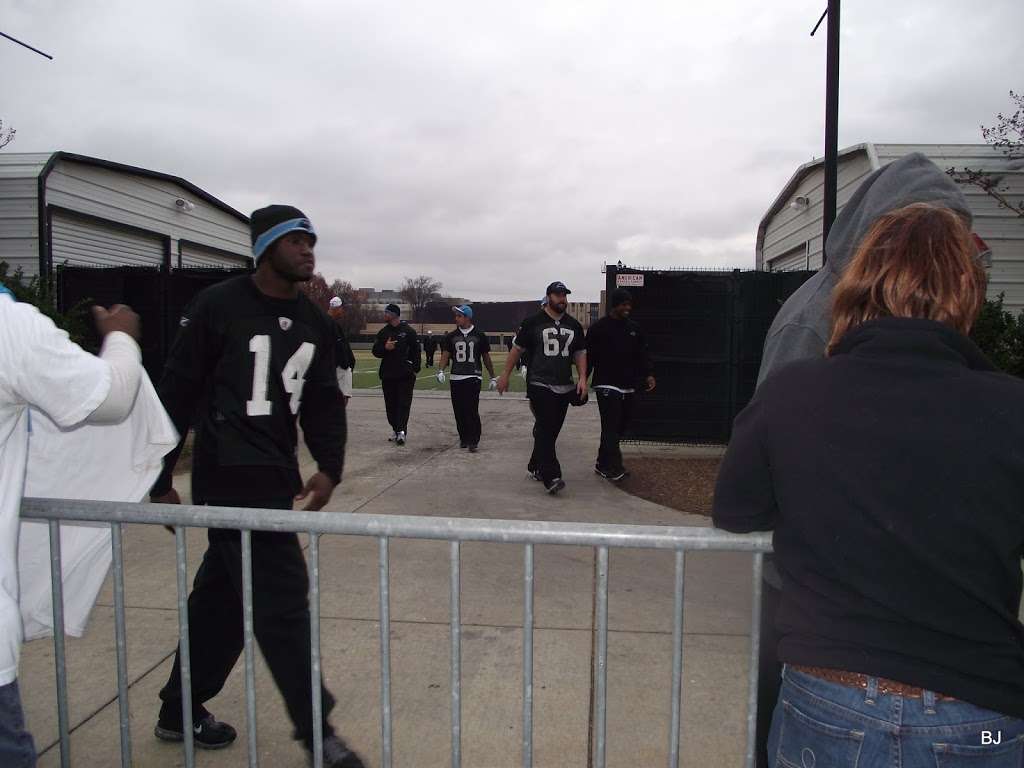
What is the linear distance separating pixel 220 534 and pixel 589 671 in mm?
1842

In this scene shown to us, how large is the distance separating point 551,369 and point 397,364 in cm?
336

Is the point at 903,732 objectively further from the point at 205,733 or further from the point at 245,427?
the point at 205,733

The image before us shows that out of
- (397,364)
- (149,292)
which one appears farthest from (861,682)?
(149,292)

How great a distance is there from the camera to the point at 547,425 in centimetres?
736

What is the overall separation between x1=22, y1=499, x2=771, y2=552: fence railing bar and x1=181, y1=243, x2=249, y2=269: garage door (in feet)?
41.7

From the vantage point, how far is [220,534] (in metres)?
2.71

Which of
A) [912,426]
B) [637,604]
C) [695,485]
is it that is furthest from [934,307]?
[695,485]

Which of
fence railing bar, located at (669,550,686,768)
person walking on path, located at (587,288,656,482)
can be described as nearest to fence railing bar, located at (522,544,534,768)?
fence railing bar, located at (669,550,686,768)

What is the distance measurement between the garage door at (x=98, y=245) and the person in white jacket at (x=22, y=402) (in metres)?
10.6

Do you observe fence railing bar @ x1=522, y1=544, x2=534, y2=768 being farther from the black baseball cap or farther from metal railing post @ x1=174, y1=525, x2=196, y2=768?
the black baseball cap

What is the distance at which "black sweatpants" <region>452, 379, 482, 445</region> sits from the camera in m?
9.83

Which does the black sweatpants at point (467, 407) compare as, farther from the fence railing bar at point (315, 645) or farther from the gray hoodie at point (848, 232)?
the gray hoodie at point (848, 232)

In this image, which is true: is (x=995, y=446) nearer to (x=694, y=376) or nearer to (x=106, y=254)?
(x=694, y=376)

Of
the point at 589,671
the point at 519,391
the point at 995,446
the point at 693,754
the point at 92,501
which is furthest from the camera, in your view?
the point at 519,391
